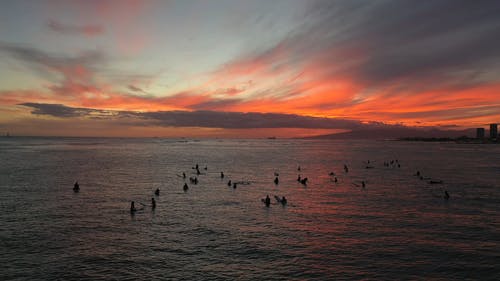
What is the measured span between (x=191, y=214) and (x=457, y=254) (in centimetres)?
2197

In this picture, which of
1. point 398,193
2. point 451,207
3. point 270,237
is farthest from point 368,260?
point 398,193

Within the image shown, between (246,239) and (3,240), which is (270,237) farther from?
(3,240)

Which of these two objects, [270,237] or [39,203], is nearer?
[270,237]

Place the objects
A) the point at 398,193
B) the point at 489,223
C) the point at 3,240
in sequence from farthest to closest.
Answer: the point at 398,193 → the point at 489,223 → the point at 3,240

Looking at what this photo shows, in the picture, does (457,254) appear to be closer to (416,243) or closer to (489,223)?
(416,243)

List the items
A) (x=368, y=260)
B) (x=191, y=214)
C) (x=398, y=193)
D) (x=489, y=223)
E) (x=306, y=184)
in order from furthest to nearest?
(x=306, y=184) → (x=398, y=193) → (x=191, y=214) → (x=489, y=223) → (x=368, y=260)

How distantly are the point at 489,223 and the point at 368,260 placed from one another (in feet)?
51.6

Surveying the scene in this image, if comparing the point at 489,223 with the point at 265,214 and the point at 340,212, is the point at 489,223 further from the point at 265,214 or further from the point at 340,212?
the point at 265,214

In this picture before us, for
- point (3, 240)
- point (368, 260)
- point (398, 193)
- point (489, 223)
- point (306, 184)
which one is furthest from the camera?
point (306, 184)

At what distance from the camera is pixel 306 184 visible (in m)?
55.8

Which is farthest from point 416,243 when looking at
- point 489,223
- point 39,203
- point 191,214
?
point 39,203

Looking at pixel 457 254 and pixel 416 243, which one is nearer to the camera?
pixel 457 254

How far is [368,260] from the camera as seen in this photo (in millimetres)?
21750

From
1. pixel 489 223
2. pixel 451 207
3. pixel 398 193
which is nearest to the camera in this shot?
pixel 489 223
